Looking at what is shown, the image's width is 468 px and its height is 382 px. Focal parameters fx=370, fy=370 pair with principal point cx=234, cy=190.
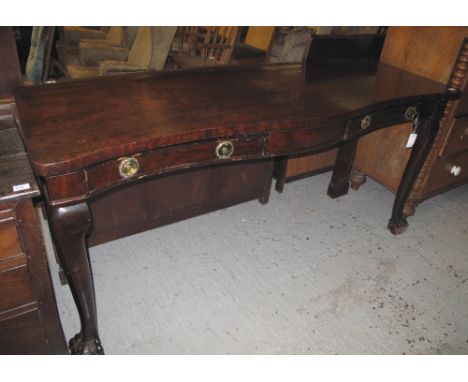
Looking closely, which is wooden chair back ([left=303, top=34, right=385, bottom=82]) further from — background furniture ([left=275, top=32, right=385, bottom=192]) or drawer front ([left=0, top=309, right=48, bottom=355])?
drawer front ([left=0, top=309, right=48, bottom=355])

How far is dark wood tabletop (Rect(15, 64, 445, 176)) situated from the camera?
3.35 ft

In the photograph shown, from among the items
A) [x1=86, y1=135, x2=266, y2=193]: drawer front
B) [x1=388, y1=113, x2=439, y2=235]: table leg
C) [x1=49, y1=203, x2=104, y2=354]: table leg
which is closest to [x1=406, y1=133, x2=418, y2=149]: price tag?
[x1=388, y1=113, x2=439, y2=235]: table leg

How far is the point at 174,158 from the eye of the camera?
1.17 m

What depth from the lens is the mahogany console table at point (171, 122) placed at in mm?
1023

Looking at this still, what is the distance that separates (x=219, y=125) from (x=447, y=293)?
1.54m

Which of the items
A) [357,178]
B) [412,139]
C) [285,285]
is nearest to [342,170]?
A: [357,178]

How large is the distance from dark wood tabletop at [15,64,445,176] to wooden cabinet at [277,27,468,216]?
0.70 feet

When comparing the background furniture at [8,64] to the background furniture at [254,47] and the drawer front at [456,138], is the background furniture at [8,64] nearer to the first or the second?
the drawer front at [456,138]

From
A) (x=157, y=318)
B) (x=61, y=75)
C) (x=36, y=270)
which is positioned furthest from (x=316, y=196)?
(x=61, y=75)

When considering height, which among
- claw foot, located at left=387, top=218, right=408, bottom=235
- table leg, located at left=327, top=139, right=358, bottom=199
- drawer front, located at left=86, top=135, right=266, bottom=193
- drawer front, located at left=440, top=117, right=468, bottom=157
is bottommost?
claw foot, located at left=387, top=218, right=408, bottom=235

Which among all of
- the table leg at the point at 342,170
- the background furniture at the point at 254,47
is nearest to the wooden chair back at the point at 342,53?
the table leg at the point at 342,170

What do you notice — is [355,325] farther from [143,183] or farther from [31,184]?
[31,184]

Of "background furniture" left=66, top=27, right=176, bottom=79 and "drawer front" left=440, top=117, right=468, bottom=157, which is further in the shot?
"background furniture" left=66, top=27, right=176, bottom=79

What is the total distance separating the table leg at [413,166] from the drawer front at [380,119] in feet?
0.38
